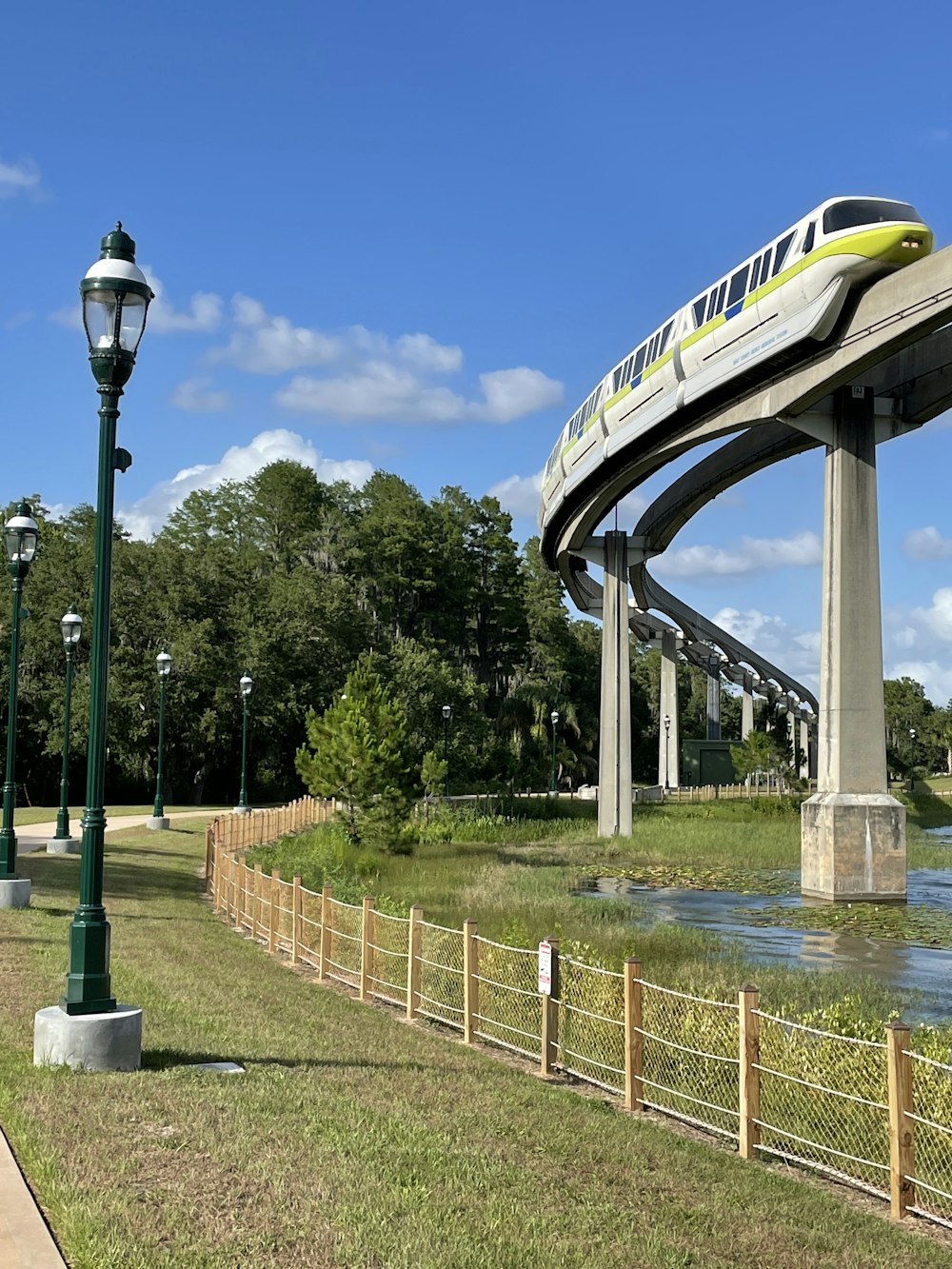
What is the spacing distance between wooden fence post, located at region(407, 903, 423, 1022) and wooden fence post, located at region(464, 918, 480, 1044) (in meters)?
1.21

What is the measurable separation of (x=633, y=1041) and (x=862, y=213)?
23.8 m

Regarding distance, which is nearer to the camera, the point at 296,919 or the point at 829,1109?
the point at 829,1109

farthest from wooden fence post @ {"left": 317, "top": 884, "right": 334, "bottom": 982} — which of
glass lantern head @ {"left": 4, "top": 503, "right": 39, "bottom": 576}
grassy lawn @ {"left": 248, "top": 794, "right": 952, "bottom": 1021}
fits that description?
glass lantern head @ {"left": 4, "top": 503, "right": 39, "bottom": 576}

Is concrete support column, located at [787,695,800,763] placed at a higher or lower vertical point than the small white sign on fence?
higher

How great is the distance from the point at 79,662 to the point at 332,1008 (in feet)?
172

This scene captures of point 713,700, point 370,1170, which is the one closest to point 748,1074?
point 370,1170

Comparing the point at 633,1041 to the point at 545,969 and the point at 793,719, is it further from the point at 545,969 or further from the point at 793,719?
the point at 793,719

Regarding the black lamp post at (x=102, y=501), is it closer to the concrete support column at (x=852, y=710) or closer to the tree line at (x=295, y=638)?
the concrete support column at (x=852, y=710)

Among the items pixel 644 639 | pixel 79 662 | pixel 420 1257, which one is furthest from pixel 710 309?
pixel 644 639

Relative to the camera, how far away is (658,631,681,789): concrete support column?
251ft

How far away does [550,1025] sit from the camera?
11062 mm

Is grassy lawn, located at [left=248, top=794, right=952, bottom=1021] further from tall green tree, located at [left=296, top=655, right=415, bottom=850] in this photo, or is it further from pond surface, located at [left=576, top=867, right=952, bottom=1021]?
tall green tree, located at [left=296, top=655, right=415, bottom=850]

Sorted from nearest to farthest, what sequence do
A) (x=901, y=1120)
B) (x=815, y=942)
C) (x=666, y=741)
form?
(x=901, y=1120), (x=815, y=942), (x=666, y=741)

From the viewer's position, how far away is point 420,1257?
560 cm
